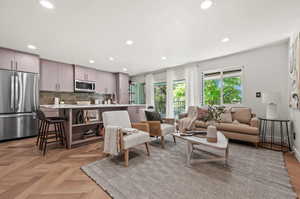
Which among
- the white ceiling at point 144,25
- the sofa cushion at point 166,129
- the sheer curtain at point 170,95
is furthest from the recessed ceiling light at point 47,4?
the sheer curtain at point 170,95

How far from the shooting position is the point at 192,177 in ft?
5.60

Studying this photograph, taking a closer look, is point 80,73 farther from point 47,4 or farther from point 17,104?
point 47,4

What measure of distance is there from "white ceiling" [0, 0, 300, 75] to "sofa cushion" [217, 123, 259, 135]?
6.58 feet

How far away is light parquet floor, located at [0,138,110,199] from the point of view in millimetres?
1438

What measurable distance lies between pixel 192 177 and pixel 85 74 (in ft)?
16.9

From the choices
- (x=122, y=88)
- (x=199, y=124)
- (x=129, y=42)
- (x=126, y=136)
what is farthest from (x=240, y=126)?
(x=122, y=88)

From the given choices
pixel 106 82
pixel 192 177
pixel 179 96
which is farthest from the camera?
pixel 106 82

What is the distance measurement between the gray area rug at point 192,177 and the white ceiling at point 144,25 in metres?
2.37

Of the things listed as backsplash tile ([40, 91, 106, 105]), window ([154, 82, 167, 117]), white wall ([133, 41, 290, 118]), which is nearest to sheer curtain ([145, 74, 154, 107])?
window ([154, 82, 167, 117])

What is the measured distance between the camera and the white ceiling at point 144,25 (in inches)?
73.8

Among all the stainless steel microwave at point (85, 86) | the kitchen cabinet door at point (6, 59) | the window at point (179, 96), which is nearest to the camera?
the kitchen cabinet door at point (6, 59)

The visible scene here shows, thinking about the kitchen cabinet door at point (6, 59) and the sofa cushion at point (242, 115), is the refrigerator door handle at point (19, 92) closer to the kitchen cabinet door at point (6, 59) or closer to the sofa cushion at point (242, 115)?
the kitchen cabinet door at point (6, 59)

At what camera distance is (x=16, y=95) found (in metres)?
3.43

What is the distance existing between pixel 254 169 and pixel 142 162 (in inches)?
66.0
